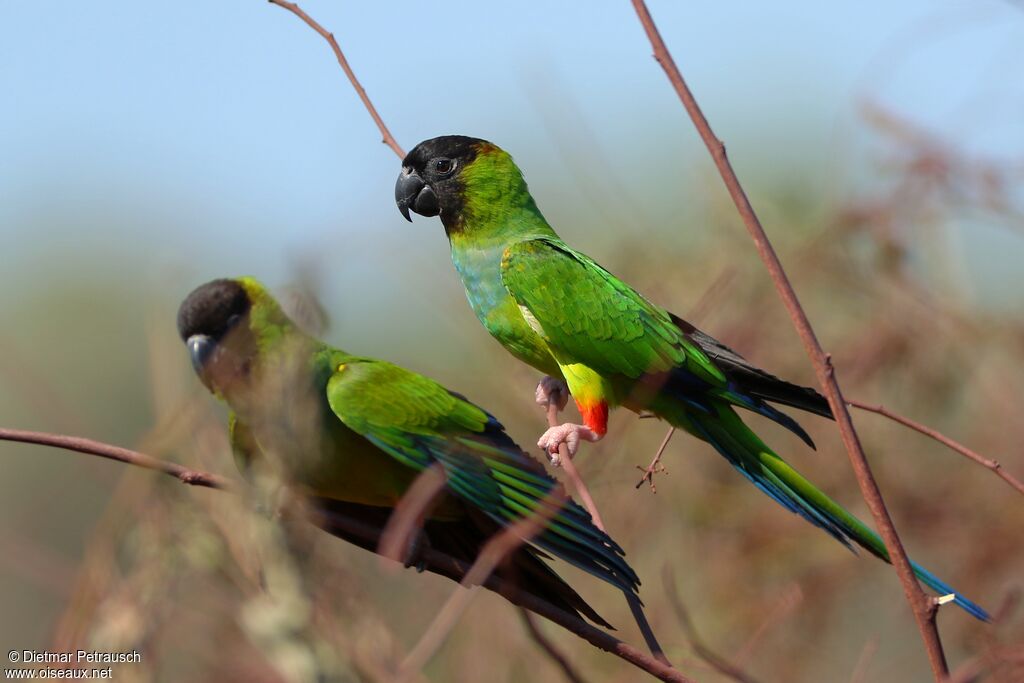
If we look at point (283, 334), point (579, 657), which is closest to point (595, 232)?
point (579, 657)

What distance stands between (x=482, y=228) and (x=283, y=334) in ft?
4.46

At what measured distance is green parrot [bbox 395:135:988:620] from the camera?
385cm

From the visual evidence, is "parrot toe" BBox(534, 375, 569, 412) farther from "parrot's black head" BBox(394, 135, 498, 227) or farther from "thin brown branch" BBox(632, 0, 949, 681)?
"thin brown branch" BBox(632, 0, 949, 681)

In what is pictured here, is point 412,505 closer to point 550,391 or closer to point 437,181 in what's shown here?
point 550,391

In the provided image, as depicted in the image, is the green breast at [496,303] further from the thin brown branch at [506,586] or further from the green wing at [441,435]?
the thin brown branch at [506,586]

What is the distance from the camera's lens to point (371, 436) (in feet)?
11.1

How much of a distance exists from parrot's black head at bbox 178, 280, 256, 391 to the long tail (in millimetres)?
1637

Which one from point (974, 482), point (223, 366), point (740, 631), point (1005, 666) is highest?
point (223, 366)

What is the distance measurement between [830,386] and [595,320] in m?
2.16

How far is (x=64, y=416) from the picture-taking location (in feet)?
10.4

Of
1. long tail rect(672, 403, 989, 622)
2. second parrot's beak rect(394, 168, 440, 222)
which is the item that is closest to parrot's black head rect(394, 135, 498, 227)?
second parrot's beak rect(394, 168, 440, 222)

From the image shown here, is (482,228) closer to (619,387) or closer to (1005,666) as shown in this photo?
(619,387)

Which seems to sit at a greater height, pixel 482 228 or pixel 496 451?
pixel 482 228

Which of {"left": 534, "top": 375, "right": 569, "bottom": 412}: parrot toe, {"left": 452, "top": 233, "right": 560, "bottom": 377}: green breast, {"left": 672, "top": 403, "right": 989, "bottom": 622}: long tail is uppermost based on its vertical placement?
{"left": 452, "top": 233, "right": 560, "bottom": 377}: green breast
